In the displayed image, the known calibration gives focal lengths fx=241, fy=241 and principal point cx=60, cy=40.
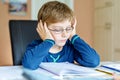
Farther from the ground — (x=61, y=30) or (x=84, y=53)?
(x=61, y=30)

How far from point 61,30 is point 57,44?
98 mm

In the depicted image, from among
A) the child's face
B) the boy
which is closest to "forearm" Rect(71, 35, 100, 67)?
the boy

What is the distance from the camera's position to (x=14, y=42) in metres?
1.54

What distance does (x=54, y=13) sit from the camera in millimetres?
1244

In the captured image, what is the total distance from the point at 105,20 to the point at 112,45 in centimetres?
37

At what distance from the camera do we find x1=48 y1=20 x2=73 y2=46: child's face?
118 centimetres

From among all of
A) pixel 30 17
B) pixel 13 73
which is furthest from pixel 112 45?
pixel 13 73

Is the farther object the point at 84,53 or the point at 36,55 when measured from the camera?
the point at 84,53

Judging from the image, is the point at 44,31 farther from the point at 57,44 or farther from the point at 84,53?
the point at 84,53

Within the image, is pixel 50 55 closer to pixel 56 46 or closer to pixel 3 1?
pixel 56 46

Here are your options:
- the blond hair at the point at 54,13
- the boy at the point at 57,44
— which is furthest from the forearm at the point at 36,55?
the blond hair at the point at 54,13

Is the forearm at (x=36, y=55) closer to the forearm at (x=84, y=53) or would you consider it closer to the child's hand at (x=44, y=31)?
the child's hand at (x=44, y=31)

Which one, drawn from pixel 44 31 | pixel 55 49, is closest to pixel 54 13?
pixel 44 31

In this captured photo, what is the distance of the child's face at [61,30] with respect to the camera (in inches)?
46.4
